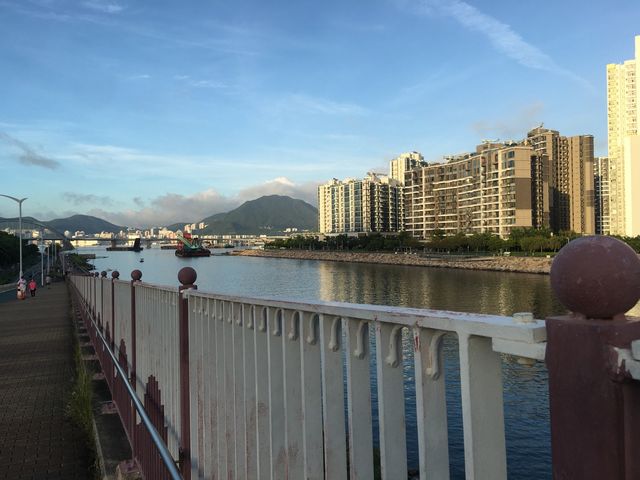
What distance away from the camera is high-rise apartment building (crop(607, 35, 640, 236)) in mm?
99562

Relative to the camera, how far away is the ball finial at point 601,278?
1191 mm

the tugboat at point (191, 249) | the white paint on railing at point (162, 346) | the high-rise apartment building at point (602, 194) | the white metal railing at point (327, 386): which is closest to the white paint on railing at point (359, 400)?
the white metal railing at point (327, 386)

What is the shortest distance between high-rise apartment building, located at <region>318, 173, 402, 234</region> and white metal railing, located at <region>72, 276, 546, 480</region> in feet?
556

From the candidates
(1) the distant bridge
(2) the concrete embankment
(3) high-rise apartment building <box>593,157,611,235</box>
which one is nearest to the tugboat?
(1) the distant bridge

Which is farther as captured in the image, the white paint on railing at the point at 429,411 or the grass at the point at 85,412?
the grass at the point at 85,412

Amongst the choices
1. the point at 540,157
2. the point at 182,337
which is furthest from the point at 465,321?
the point at 540,157

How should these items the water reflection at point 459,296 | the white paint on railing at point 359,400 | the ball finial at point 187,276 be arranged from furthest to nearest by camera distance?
1. the water reflection at point 459,296
2. the ball finial at point 187,276
3. the white paint on railing at point 359,400

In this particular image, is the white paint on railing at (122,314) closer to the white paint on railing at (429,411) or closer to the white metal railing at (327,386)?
the white metal railing at (327,386)

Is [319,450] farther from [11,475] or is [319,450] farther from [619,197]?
[619,197]

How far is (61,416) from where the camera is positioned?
7.56 meters

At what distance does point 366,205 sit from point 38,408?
167 m

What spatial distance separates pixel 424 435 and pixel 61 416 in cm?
745

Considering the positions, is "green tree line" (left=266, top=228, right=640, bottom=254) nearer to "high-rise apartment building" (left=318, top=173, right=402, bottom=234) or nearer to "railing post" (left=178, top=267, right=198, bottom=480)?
"high-rise apartment building" (left=318, top=173, right=402, bottom=234)

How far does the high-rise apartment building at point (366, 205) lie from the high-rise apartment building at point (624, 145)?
70.1 m
